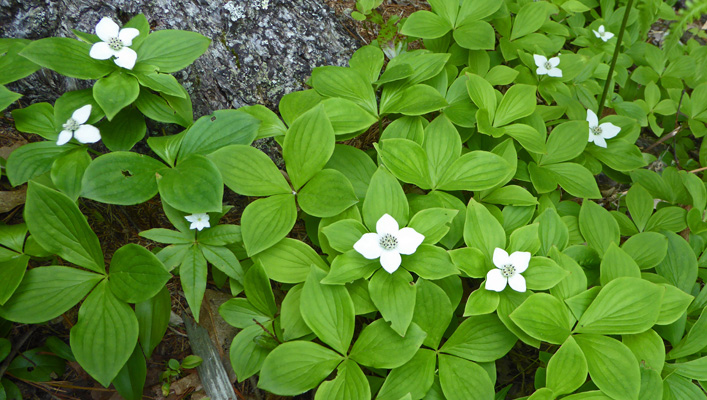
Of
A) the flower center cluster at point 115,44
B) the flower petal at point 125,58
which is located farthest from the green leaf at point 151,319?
the flower center cluster at point 115,44

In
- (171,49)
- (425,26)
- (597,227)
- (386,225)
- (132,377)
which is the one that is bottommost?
(132,377)

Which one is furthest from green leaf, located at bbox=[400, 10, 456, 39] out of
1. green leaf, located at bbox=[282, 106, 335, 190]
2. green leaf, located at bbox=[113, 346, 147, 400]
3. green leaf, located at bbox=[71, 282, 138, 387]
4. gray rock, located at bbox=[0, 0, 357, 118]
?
green leaf, located at bbox=[113, 346, 147, 400]

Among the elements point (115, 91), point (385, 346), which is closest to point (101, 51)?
point (115, 91)

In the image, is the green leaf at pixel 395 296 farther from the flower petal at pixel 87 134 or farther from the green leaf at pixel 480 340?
the flower petal at pixel 87 134

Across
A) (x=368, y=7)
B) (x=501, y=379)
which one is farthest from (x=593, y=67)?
(x=501, y=379)

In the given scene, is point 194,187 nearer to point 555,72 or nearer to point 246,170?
point 246,170

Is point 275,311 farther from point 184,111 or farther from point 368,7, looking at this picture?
point 368,7
